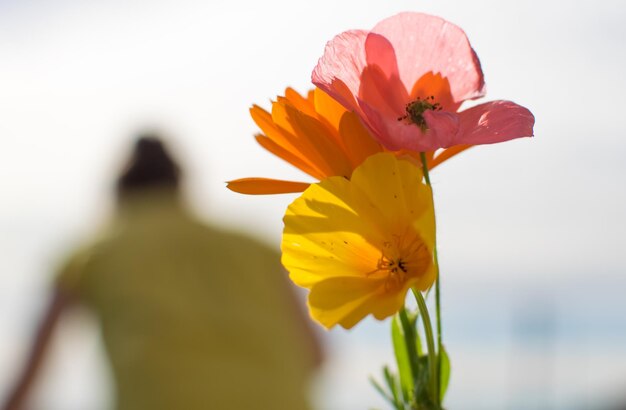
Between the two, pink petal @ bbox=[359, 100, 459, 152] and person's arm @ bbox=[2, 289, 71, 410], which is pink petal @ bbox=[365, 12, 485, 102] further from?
person's arm @ bbox=[2, 289, 71, 410]

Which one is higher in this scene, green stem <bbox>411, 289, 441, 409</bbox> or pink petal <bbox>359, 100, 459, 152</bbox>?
pink petal <bbox>359, 100, 459, 152</bbox>

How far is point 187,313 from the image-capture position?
1.90 metres

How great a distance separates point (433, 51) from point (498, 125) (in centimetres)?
6

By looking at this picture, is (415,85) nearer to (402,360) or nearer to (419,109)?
(419,109)

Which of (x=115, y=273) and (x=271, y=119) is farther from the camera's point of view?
(x=115, y=273)

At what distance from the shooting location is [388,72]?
1.52 feet

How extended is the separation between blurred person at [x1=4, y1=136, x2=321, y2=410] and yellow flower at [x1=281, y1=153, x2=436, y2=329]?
148 centimetres

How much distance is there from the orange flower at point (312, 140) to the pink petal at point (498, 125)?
2 centimetres

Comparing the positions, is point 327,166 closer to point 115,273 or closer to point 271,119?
point 271,119

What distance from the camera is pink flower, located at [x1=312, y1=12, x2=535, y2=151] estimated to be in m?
0.43

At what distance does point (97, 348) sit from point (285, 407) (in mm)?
436

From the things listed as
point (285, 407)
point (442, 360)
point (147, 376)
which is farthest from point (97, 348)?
point (442, 360)

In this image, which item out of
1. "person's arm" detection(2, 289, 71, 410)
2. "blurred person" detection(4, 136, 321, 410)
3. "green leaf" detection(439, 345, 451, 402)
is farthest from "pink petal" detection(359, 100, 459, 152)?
"person's arm" detection(2, 289, 71, 410)

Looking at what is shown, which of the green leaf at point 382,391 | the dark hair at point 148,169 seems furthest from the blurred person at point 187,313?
the green leaf at point 382,391
